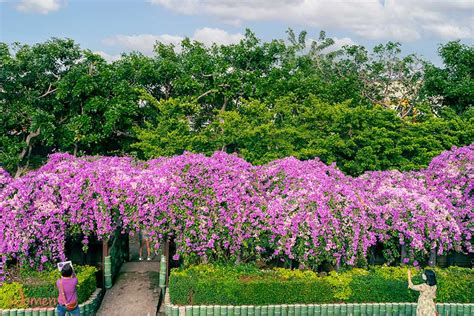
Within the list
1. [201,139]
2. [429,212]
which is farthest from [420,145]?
[201,139]

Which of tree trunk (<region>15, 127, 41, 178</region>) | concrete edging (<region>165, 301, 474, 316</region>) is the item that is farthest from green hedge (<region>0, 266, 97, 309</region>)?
tree trunk (<region>15, 127, 41, 178</region>)

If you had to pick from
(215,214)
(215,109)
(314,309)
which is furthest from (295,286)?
(215,109)

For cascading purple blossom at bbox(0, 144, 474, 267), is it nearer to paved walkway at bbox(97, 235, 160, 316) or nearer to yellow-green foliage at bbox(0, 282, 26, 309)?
yellow-green foliage at bbox(0, 282, 26, 309)

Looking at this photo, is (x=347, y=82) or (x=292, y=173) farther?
(x=347, y=82)

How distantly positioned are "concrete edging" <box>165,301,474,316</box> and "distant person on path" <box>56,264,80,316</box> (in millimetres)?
2652

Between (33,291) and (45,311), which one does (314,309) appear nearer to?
(45,311)

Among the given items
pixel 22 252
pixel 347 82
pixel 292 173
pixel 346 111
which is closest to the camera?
pixel 22 252

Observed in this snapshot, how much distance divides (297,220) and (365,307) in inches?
121

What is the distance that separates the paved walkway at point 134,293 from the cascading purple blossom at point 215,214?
184cm

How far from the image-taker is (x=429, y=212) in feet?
44.9

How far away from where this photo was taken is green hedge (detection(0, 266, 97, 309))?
1215cm

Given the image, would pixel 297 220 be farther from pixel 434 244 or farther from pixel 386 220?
pixel 434 244

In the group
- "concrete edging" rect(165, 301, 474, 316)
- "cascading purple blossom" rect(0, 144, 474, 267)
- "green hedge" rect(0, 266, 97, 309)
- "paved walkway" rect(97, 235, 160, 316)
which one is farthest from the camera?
"paved walkway" rect(97, 235, 160, 316)

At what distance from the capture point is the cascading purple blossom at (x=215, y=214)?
12.9m
